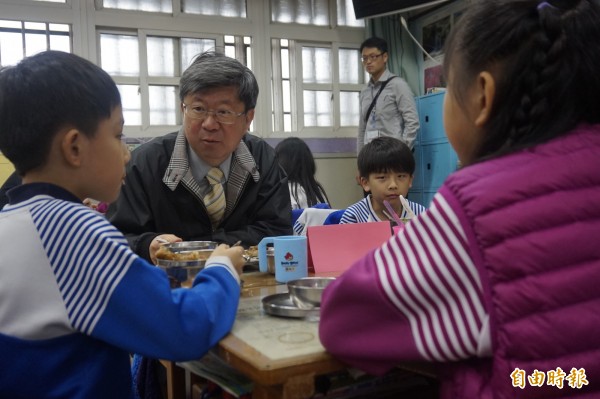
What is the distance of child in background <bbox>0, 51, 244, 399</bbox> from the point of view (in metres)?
0.81

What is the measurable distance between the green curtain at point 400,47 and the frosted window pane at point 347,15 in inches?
6.2

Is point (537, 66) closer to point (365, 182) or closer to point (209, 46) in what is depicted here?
point (365, 182)

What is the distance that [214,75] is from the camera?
1702 mm

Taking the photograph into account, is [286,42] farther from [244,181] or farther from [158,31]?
[244,181]

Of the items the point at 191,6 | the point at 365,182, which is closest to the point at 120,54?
the point at 191,6

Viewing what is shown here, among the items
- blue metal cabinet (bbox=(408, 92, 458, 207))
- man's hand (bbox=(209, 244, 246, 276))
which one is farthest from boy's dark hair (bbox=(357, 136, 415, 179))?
blue metal cabinet (bbox=(408, 92, 458, 207))

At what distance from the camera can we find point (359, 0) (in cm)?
515

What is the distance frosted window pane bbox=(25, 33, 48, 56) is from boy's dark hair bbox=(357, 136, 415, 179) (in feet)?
10.9

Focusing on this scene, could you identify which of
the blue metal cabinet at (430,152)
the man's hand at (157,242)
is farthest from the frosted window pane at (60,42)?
the man's hand at (157,242)

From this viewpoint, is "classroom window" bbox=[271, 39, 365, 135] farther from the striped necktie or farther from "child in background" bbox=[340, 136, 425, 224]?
the striped necktie

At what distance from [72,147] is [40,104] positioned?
0.30ft

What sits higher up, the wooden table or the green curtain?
the green curtain

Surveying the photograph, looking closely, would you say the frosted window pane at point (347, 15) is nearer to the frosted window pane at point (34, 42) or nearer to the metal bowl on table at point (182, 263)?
the frosted window pane at point (34, 42)

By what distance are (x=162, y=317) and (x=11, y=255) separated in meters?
0.26
